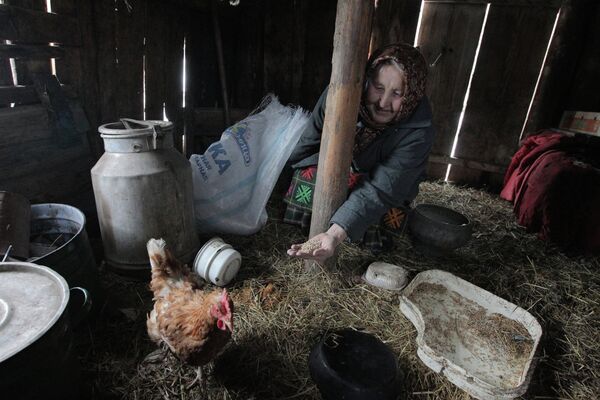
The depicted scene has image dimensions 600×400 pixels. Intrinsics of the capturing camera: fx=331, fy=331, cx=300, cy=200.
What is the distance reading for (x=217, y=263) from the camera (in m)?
2.15

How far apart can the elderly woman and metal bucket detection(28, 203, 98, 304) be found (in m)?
1.13

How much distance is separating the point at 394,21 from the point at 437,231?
8.70ft

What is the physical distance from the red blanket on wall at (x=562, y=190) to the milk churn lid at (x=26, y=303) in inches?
143

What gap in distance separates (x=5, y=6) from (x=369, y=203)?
8.21 ft

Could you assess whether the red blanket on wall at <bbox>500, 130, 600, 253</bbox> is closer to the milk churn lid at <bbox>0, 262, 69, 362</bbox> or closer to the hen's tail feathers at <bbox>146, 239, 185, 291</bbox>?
the hen's tail feathers at <bbox>146, 239, 185, 291</bbox>

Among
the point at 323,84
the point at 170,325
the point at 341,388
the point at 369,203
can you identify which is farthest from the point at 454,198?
the point at 170,325

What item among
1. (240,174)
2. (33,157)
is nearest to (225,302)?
(240,174)

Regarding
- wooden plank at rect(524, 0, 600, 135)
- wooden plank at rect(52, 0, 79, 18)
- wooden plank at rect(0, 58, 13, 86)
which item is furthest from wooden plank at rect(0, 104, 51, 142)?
wooden plank at rect(524, 0, 600, 135)

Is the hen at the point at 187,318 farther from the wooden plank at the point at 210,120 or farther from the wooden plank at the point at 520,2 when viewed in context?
the wooden plank at the point at 520,2

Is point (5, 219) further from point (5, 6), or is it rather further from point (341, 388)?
point (341, 388)

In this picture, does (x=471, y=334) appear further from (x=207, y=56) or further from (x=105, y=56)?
(x=207, y=56)

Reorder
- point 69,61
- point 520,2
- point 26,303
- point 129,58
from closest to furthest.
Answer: point 26,303 → point 69,61 → point 129,58 → point 520,2

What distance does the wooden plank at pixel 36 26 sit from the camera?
2008mm

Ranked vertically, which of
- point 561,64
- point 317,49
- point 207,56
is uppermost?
point 561,64
